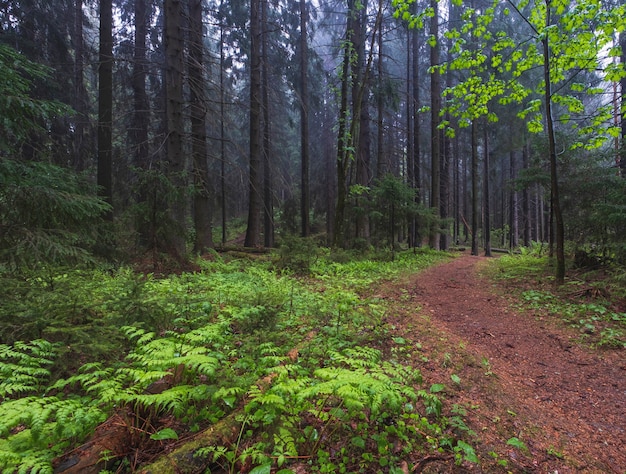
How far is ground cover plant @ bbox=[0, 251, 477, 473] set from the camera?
202 centimetres

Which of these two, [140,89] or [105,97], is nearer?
[105,97]

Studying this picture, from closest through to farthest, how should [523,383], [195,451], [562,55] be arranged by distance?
[195,451] < [523,383] < [562,55]

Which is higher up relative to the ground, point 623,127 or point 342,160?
point 623,127

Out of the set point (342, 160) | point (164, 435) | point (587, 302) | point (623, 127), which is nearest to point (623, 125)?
point (623, 127)

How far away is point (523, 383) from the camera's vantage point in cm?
342

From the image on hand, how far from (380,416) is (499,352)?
2.58 meters

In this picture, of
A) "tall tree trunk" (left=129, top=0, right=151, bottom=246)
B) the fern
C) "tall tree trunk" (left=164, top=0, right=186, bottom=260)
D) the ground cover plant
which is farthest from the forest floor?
"tall tree trunk" (left=129, top=0, right=151, bottom=246)

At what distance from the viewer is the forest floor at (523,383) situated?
2340 mm

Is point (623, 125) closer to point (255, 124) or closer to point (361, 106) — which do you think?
point (361, 106)

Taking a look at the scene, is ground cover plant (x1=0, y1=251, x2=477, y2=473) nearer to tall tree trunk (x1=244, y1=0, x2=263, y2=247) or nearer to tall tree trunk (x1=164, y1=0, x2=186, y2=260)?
tall tree trunk (x1=164, y1=0, x2=186, y2=260)

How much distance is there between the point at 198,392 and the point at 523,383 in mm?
3284

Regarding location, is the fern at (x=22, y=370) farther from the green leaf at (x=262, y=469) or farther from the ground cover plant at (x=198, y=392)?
the green leaf at (x=262, y=469)

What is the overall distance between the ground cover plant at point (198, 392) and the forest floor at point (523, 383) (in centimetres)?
35

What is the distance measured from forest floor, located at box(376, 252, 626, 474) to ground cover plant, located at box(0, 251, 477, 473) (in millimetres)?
348
